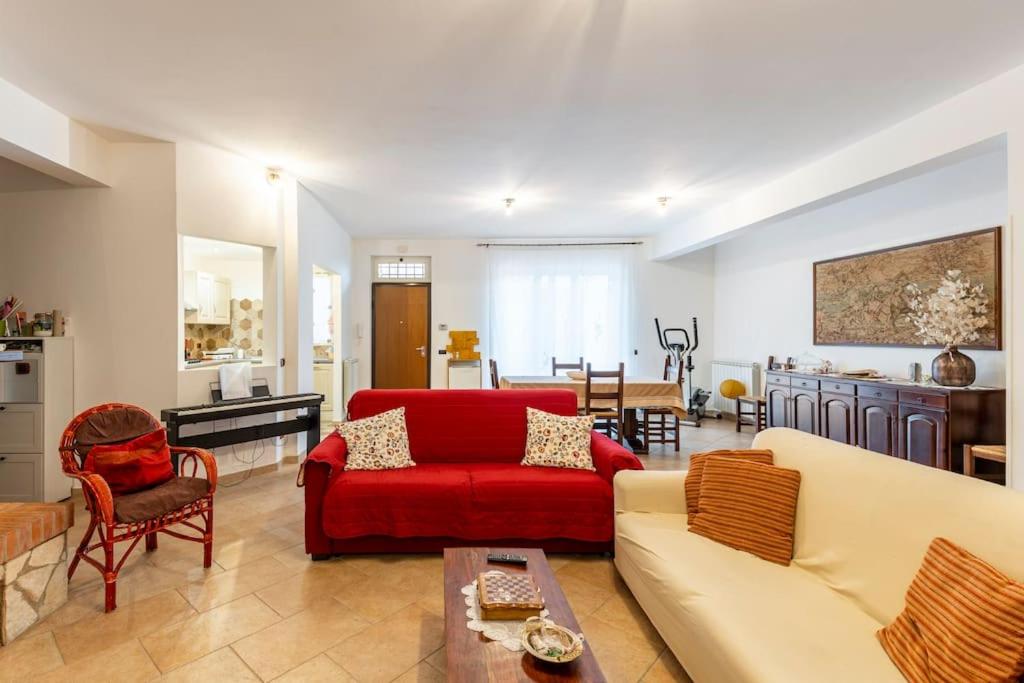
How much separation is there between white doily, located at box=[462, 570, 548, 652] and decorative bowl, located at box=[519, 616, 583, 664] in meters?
0.03

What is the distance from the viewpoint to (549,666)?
127 centimetres

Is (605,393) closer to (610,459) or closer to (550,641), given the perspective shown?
(610,459)

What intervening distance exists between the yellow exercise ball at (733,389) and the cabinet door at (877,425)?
2.18m

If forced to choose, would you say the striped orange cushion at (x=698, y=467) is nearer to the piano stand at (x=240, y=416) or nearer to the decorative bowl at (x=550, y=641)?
the decorative bowl at (x=550, y=641)

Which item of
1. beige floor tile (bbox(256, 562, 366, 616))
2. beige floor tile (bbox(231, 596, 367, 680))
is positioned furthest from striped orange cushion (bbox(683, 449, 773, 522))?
beige floor tile (bbox(256, 562, 366, 616))

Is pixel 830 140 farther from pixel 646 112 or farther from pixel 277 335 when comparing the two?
pixel 277 335

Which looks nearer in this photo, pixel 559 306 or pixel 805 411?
pixel 805 411

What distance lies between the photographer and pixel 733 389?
20.9 feet

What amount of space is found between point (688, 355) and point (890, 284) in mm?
2982

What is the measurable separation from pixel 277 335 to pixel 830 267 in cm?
564

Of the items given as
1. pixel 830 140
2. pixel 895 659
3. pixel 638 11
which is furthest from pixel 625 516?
pixel 830 140

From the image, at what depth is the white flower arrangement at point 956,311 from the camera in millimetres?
3499

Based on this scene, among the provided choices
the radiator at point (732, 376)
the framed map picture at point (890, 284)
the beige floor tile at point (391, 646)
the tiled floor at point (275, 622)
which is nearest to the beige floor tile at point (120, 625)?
the tiled floor at point (275, 622)

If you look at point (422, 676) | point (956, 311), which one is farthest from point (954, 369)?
point (422, 676)
